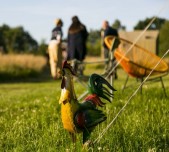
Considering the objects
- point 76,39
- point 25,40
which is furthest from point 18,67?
point 25,40

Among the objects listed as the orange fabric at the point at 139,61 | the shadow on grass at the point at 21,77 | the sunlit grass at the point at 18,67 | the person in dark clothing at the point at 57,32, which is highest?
the person in dark clothing at the point at 57,32

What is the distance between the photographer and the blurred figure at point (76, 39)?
45.2ft

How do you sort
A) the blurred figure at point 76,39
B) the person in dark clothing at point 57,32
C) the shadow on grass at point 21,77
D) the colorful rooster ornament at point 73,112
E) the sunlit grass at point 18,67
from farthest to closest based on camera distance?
the sunlit grass at point 18,67 → the shadow on grass at point 21,77 → the blurred figure at point 76,39 → the person in dark clothing at point 57,32 → the colorful rooster ornament at point 73,112

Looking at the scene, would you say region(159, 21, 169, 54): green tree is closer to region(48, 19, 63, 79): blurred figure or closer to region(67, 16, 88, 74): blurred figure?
region(67, 16, 88, 74): blurred figure

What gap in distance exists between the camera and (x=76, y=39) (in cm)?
1398

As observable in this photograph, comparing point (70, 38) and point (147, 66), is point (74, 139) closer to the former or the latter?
point (147, 66)

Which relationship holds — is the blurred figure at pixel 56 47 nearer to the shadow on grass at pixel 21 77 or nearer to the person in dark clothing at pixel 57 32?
the person in dark clothing at pixel 57 32

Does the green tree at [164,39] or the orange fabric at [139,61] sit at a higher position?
the orange fabric at [139,61]

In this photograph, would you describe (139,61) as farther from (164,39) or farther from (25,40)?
(25,40)

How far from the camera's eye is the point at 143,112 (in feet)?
17.9

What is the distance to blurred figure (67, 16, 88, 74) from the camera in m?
13.8

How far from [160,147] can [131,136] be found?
0.85 ft

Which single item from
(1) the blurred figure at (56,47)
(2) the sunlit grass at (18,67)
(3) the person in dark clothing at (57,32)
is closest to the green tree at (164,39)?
(2) the sunlit grass at (18,67)

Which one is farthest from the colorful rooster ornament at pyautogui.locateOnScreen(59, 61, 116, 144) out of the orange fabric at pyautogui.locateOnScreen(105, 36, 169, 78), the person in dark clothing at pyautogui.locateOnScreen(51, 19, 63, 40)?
the person in dark clothing at pyautogui.locateOnScreen(51, 19, 63, 40)
